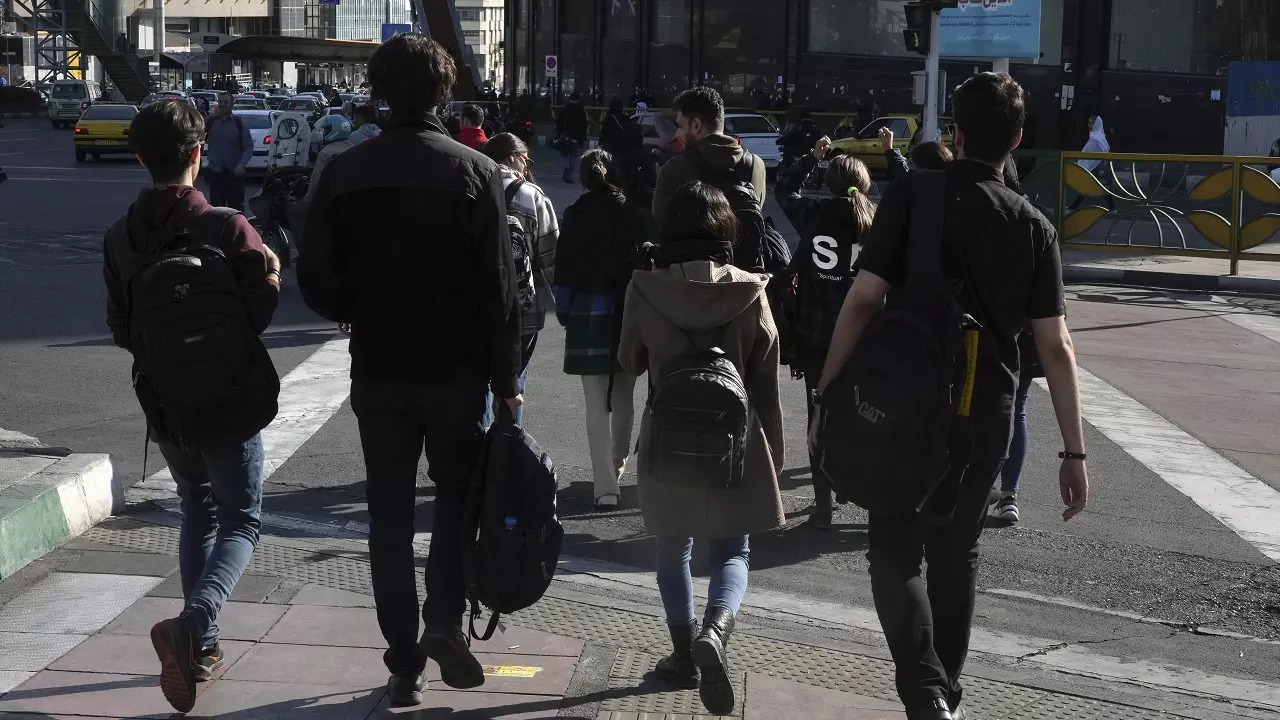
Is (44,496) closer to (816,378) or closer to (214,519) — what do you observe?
(214,519)

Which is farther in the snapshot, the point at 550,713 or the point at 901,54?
the point at 901,54

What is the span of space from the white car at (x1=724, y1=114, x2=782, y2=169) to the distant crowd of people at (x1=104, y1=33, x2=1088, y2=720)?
26.7 m

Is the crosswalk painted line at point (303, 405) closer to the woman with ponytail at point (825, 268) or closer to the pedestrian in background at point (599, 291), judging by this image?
the pedestrian in background at point (599, 291)

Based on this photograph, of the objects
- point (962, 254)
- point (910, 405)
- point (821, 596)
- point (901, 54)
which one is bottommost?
point (821, 596)

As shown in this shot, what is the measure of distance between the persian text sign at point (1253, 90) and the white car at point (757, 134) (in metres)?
9.73

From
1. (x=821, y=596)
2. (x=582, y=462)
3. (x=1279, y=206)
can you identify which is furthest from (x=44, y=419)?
(x=1279, y=206)

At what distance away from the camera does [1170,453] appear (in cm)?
823

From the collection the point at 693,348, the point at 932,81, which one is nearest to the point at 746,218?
the point at 693,348

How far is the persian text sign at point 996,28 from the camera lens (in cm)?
2969

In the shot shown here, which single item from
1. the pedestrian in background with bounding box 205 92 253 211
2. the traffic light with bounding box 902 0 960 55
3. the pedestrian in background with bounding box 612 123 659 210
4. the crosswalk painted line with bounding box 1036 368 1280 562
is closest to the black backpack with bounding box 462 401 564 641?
the pedestrian in background with bounding box 612 123 659 210

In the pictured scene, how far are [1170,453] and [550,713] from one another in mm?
5144

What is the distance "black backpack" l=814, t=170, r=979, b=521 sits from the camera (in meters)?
3.70

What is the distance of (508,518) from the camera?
13.4ft

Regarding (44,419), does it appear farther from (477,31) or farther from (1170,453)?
(477,31)
